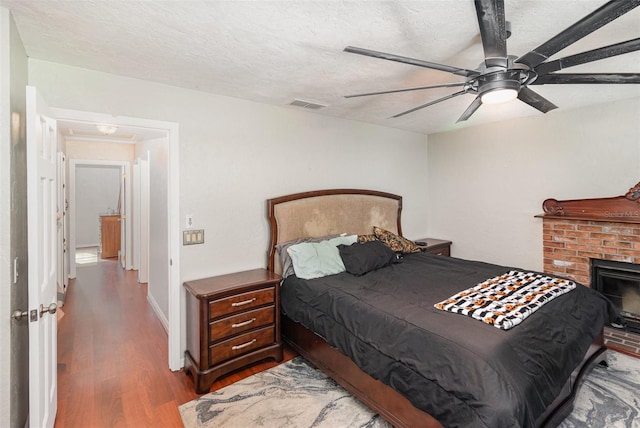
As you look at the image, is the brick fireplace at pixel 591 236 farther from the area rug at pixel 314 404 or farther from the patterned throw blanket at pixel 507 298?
the patterned throw blanket at pixel 507 298

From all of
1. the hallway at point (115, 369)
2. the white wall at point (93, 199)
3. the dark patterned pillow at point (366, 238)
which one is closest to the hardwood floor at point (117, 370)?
the hallway at point (115, 369)

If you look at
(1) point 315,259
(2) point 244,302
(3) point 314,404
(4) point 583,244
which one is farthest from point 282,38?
(4) point 583,244

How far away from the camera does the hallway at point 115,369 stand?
7.09 feet

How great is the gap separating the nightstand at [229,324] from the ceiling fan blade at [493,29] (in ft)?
7.35

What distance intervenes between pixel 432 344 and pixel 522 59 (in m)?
1.54

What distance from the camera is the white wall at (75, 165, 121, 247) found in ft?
28.2

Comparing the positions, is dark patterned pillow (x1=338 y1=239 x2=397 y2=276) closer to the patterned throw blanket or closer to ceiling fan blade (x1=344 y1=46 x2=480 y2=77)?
the patterned throw blanket

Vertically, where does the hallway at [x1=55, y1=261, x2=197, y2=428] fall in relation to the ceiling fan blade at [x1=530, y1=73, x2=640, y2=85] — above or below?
below

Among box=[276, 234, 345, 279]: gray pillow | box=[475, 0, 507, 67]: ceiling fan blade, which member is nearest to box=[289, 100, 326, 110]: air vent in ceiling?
box=[276, 234, 345, 279]: gray pillow

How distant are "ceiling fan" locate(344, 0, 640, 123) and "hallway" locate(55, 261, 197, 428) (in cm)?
268

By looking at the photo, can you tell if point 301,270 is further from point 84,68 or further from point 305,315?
point 84,68

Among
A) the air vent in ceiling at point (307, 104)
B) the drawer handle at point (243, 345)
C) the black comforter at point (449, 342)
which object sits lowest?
the drawer handle at point (243, 345)

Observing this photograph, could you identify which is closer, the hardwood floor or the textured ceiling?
the textured ceiling

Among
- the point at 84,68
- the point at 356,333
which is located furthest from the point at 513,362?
the point at 84,68
